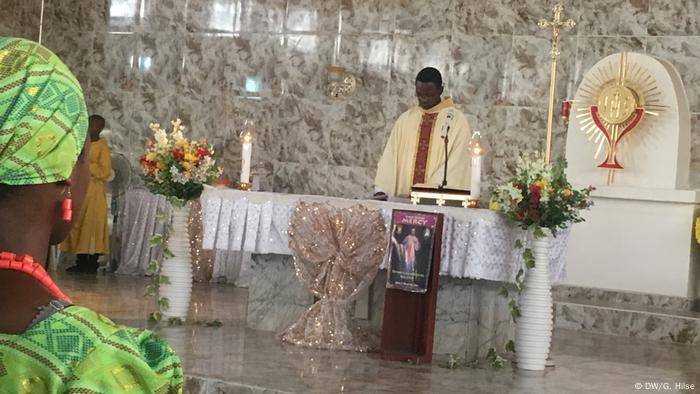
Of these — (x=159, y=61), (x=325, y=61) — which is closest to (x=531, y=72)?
(x=325, y=61)

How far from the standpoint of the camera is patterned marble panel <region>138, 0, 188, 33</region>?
50.2ft

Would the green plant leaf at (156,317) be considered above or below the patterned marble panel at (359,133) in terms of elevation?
below

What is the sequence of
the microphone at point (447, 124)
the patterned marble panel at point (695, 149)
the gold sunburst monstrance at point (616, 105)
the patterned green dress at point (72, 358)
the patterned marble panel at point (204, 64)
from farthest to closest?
1. the patterned marble panel at point (204, 64)
2. the patterned marble panel at point (695, 149)
3. the gold sunburst monstrance at point (616, 105)
4. the microphone at point (447, 124)
5. the patterned green dress at point (72, 358)

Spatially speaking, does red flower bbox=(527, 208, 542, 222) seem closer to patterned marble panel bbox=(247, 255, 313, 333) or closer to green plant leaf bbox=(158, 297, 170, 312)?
patterned marble panel bbox=(247, 255, 313, 333)

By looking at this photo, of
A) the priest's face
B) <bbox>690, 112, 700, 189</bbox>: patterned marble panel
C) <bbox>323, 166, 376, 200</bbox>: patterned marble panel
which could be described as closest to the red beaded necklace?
the priest's face

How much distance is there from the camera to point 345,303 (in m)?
8.36

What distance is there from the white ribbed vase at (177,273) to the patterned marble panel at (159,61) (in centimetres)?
641

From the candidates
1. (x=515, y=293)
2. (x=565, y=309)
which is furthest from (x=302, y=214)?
(x=565, y=309)

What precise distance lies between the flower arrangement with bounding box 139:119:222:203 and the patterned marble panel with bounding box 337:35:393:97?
16.4ft

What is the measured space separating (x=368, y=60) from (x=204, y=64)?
234cm

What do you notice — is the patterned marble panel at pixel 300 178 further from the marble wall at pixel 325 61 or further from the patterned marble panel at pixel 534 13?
the patterned marble panel at pixel 534 13

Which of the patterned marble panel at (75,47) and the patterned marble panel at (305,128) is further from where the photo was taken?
the patterned marble panel at (75,47)

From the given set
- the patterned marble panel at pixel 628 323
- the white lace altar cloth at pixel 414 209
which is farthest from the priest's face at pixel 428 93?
the patterned marble panel at pixel 628 323

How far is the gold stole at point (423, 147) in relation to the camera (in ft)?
32.9
